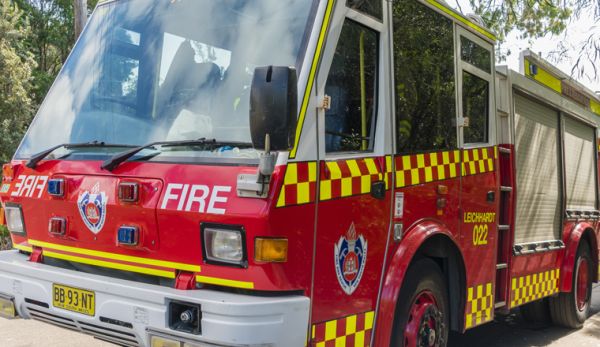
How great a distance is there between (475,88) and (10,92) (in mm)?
15204

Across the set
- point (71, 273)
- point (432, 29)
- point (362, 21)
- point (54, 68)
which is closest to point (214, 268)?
point (71, 273)

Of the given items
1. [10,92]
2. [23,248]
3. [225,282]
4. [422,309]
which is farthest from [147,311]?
[10,92]

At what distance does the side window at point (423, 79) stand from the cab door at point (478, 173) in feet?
0.60

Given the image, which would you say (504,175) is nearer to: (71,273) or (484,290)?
(484,290)

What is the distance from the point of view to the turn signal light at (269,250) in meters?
2.94

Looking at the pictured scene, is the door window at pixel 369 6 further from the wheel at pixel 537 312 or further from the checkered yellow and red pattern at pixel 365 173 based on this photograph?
the wheel at pixel 537 312

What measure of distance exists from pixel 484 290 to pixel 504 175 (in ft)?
3.58

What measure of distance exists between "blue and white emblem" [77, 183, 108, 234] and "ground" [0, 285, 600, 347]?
2.07 m

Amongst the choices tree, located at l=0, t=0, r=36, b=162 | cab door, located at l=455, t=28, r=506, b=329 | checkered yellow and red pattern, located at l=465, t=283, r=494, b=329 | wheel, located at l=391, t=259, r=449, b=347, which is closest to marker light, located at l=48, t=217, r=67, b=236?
wheel, located at l=391, t=259, r=449, b=347

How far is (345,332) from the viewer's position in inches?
132

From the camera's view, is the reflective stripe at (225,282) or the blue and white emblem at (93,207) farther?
the blue and white emblem at (93,207)

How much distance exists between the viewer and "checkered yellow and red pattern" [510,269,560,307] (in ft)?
17.7

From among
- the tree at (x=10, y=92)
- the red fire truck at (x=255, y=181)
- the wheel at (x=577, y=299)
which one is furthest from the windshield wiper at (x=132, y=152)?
the tree at (x=10, y=92)

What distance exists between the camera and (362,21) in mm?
3592
